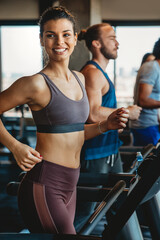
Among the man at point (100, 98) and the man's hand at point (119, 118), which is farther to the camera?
the man at point (100, 98)

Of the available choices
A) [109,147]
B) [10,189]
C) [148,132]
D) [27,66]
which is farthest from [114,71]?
[10,189]

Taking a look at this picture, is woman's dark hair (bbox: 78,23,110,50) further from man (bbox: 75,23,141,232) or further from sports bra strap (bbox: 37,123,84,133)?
sports bra strap (bbox: 37,123,84,133)

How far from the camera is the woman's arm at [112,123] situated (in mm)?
1341

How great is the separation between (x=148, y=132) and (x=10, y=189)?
4.98 feet

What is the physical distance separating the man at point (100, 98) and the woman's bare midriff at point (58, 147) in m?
0.61

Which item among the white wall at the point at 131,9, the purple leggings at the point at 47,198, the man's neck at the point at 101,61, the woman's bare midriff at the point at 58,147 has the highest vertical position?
the white wall at the point at 131,9

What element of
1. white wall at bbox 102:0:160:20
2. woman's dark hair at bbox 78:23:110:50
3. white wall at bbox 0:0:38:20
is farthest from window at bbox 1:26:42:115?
woman's dark hair at bbox 78:23:110:50

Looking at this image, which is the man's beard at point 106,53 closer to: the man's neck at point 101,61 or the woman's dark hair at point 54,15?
the man's neck at point 101,61

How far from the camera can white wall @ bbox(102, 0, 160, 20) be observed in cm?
702

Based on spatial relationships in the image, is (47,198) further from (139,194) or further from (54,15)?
(54,15)

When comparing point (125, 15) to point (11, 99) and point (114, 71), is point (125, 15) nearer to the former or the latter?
point (114, 71)

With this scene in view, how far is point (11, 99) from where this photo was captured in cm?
121

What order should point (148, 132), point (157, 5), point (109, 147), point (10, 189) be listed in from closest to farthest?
point (10, 189) < point (109, 147) < point (148, 132) < point (157, 5)

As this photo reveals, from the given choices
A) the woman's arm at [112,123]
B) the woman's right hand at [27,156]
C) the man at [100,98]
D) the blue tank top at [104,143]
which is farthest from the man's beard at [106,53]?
the woman's right hand at [27,156]
